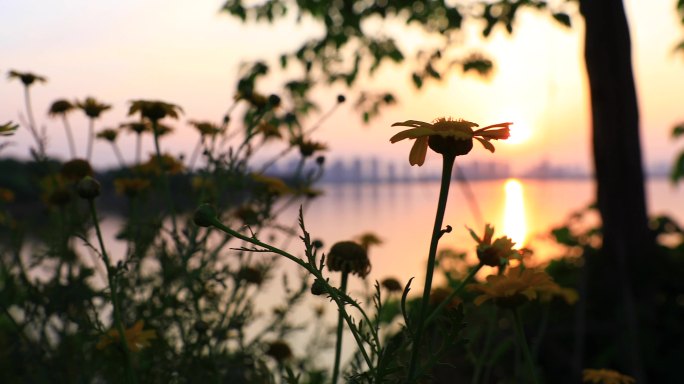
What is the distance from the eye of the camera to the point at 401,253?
7602 mm

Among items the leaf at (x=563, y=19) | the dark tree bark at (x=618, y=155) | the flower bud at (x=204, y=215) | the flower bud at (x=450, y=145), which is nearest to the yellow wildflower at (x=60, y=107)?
the flower bud at (x=204, y=215)

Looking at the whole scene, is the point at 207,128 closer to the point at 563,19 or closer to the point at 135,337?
the point at 135,337

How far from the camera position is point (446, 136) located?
0.71 meters

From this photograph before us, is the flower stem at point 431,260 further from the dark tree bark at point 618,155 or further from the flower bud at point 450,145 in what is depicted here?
the dark tree bark at point 618,155

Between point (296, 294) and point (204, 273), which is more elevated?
point (204, 273)

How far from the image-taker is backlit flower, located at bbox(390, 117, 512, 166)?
71 cm

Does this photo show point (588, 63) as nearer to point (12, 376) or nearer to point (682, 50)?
point (682, 50)

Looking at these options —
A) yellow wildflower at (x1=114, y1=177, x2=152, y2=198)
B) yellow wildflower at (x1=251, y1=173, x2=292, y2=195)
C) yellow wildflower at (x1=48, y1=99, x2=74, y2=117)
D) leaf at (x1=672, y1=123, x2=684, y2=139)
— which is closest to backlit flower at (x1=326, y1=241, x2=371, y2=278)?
yellow wildflower at (x1=251, y1=173, x2=292, y2=195)

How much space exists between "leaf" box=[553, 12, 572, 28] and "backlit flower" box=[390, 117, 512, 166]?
1988 mm

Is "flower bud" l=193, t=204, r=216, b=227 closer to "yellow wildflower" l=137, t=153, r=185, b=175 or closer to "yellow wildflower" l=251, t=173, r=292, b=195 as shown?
"yellow wildflower" l=251, t=173, r=292, b=195

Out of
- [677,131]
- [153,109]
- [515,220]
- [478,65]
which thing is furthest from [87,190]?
[515,220]

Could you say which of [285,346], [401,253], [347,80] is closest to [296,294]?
[285,346]

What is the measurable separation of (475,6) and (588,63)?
80cm

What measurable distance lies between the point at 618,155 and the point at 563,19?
1013 mm
